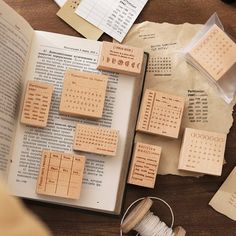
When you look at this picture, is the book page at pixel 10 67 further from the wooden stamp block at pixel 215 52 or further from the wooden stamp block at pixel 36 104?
the wooden stamp block at pixel 215 52

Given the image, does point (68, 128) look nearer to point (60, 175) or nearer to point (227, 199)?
point (60, 175)

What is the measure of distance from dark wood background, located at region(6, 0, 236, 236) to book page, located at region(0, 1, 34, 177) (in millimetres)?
62

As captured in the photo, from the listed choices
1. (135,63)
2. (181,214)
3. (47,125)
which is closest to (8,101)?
(47,125)

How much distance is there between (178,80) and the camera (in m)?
0.70

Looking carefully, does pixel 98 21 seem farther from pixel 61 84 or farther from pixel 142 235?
pixel 142 235

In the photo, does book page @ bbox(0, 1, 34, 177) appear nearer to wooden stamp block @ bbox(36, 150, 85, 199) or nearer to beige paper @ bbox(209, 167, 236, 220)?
wooden stamp block @ bbox(36, 150, 85, 199)

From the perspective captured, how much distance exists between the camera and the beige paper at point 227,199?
0.69 m

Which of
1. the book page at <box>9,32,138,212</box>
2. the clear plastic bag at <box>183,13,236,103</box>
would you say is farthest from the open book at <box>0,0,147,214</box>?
the clear plastic bag at <box>183,13,236,103</box>

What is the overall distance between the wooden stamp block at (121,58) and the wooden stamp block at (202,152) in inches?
5.3

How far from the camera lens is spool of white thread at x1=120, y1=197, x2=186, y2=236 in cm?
63

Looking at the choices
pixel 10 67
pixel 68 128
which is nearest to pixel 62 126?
pixel 68 128

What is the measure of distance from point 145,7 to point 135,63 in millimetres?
117

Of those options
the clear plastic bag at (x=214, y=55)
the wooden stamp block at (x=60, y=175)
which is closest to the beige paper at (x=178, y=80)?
the clear plastic bag at (x=214, y=55)

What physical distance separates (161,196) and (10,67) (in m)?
0.32
